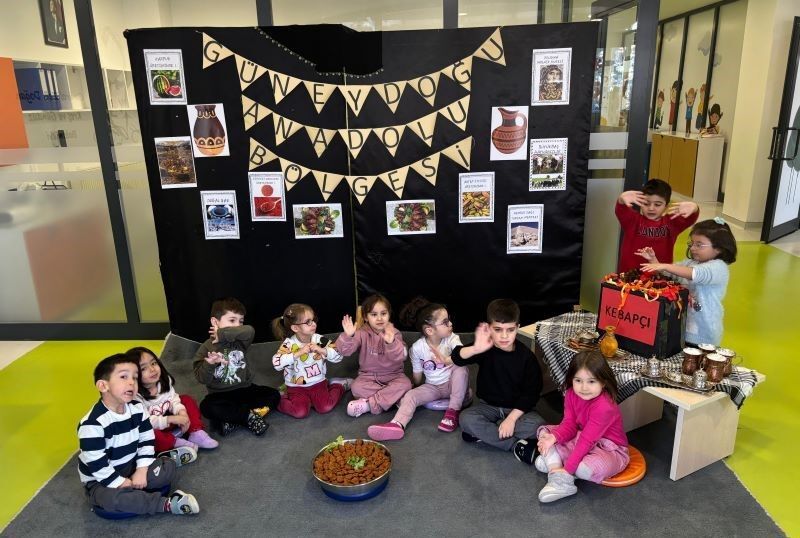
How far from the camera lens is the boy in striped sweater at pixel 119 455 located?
252cm

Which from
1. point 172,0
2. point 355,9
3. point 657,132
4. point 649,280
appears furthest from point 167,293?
point 657,132

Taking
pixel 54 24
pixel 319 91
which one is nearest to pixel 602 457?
pixel 319 91

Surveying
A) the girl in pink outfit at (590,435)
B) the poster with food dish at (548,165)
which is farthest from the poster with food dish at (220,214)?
the girl in pink outfit at (590,435)

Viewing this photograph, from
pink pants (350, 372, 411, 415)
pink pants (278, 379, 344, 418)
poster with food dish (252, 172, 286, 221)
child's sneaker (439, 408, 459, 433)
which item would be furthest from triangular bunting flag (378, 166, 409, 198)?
child's sneaker (439, 408, 459, 433)

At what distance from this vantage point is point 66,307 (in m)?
4.59

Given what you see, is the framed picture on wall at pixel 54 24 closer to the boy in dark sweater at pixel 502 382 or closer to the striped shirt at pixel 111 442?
the striped shirt at pixel 111 442

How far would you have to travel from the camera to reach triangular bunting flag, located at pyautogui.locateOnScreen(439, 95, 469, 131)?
12.3 feet

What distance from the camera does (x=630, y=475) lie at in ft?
9.05

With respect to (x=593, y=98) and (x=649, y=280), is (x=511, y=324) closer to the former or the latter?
(x=649, y=280)

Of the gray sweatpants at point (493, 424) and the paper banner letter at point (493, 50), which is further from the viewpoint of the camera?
the paper banner letter at point (493, 50)

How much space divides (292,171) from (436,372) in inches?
63.3

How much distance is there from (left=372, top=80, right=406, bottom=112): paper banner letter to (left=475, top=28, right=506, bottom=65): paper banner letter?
20.0 inches

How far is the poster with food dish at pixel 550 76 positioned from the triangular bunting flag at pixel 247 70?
5.54 feet

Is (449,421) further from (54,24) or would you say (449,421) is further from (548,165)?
(54,24)
